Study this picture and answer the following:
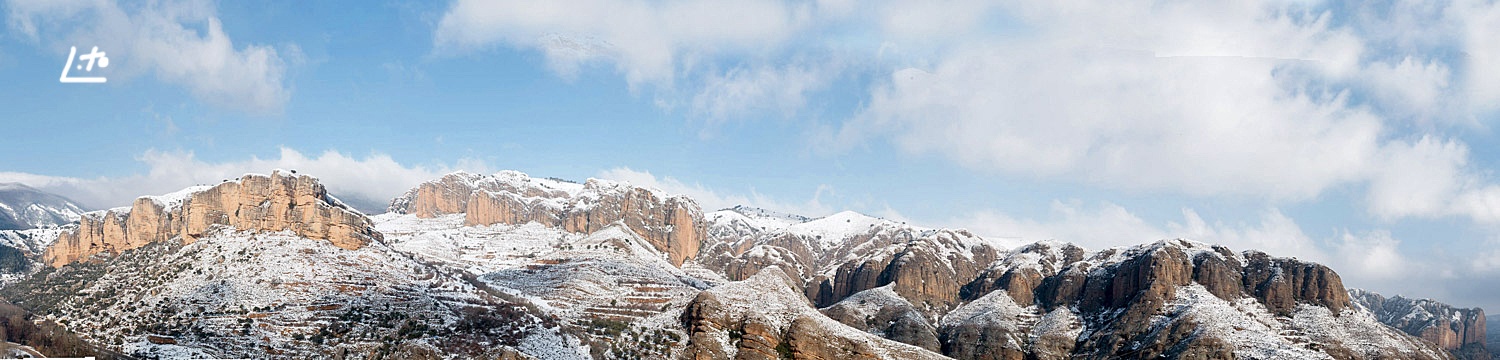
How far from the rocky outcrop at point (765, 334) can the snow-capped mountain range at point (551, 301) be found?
25 cm

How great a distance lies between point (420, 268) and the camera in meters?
118

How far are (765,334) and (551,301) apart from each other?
39684 mm

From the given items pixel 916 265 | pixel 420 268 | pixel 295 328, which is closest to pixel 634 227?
pixel 916 265

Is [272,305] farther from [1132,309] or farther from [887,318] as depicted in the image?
[1132,309]

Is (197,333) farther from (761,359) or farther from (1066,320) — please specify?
(1066,320)

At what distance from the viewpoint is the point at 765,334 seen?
3994 inches

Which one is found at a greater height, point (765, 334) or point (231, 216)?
point (231, 216)

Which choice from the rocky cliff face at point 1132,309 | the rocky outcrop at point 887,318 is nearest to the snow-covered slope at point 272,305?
the rocky outcrop at point 887,318

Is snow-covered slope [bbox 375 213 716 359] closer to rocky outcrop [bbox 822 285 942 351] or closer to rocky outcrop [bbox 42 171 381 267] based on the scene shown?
rocky outcrop [bbox 822 285 942 351]

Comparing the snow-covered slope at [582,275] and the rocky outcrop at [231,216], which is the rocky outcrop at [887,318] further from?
the rocky outcrop at [231,216]

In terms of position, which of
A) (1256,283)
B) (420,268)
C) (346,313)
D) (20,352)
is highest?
(1256,283)

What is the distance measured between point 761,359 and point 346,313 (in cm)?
4298

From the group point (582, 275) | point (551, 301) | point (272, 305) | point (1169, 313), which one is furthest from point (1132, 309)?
point (272, 305)

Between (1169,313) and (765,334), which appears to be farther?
(1169,313)
